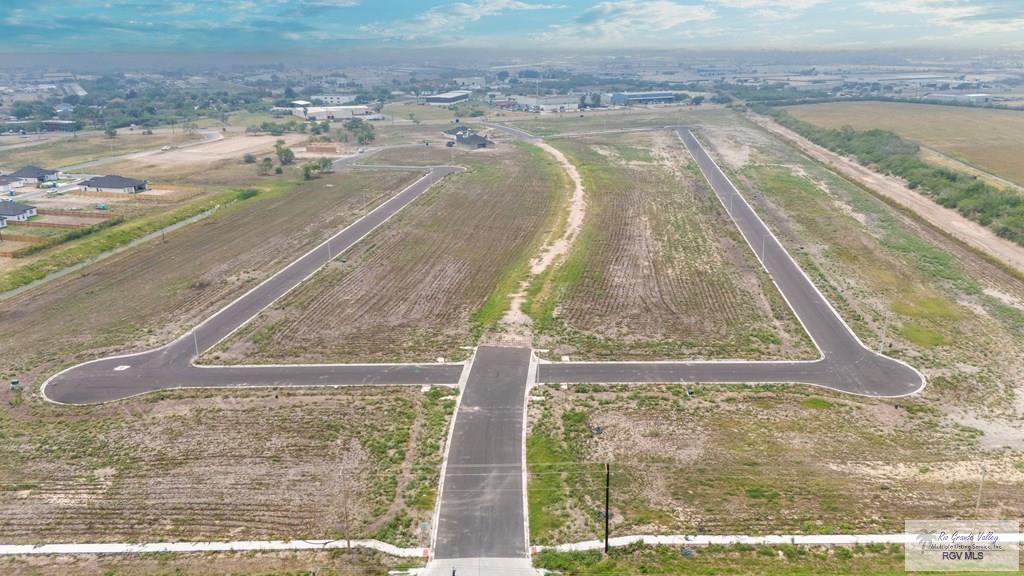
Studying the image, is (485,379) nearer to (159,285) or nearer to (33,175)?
(159,285)

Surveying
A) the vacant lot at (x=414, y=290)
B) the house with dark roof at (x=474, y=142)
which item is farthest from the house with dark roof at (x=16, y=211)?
the house with dark roof at (x=474, y=142)

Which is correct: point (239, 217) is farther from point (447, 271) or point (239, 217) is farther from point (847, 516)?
point (847, 516)

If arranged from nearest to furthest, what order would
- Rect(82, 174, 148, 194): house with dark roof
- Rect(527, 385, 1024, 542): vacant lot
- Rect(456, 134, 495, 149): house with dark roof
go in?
1. Rect(527, 385, 1024, 542): vacant lot
2. Rect(82, 174, 148, 194): house with dark roof
3. Rect(456, 134, 495, 149): house with dark roof

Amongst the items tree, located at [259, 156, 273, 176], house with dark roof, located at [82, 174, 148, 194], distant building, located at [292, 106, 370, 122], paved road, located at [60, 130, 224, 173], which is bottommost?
house with dark roof, located at [82, 174, 148, 194]

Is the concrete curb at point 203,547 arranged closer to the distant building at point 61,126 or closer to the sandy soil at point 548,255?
the sandy soil at point 548,255

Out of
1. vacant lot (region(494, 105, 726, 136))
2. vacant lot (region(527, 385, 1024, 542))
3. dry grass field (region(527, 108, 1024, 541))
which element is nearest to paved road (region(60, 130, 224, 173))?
vacant lot (region(494, 105, 726, 136))

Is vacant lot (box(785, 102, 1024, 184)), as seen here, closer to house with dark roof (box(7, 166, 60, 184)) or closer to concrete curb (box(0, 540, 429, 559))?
concrete curb (box(0, 540, 429, 559))

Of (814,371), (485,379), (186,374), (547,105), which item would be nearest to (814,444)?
(814,371)
